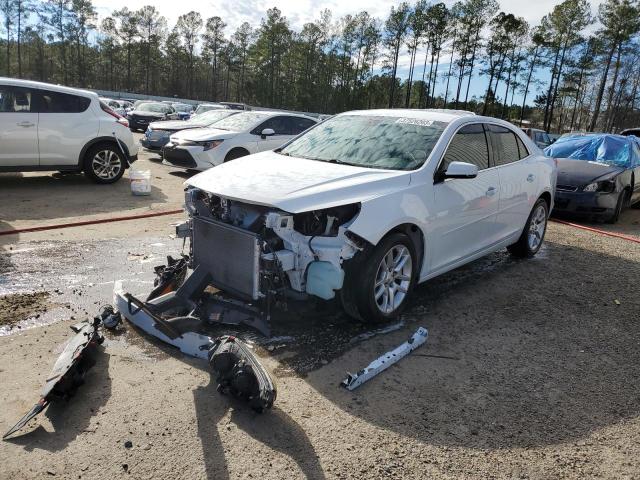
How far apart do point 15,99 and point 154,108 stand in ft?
55.1

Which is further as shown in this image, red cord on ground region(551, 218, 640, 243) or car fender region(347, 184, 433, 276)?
red cord on ground region(551, 218, 640, 243)

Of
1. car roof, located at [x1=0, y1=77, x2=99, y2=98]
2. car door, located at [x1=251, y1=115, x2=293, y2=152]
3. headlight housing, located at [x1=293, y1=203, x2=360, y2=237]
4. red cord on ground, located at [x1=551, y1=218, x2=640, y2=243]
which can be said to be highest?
car roof, located at [x1=0, y1=77, x2=99, y2=98]

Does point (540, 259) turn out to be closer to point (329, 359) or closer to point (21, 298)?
point (329, 359)

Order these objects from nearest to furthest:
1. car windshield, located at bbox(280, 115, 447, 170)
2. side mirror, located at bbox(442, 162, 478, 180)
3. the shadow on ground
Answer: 1. side mirror, located at bbox(442, 162, 478, 180)
2. car windshield, located at bbox(280, 115, 447, 170)
3. the shadow on ground

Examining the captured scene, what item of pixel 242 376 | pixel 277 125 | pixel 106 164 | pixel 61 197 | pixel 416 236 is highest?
pixel 277 125

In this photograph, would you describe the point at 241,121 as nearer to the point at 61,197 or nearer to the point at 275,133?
the point at 275,133

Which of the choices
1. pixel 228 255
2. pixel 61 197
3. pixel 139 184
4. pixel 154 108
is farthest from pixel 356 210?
pixel 154 108

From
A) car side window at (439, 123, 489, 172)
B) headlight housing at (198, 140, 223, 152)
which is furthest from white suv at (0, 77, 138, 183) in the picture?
car side window at (439, 123, 489, 172)

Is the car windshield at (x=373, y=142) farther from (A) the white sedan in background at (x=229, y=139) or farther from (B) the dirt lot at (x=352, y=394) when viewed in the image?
(A) the white sedan in background at (x=229, y=139)

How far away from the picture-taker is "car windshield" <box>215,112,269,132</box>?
11.5m

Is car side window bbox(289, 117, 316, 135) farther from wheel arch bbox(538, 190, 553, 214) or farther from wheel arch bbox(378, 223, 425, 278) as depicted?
wheel arch bbox(378, 223, 425, 278)

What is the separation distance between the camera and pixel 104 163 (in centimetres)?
958

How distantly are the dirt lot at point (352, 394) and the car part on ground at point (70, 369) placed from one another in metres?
0.07

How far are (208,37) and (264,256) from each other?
273 feet
